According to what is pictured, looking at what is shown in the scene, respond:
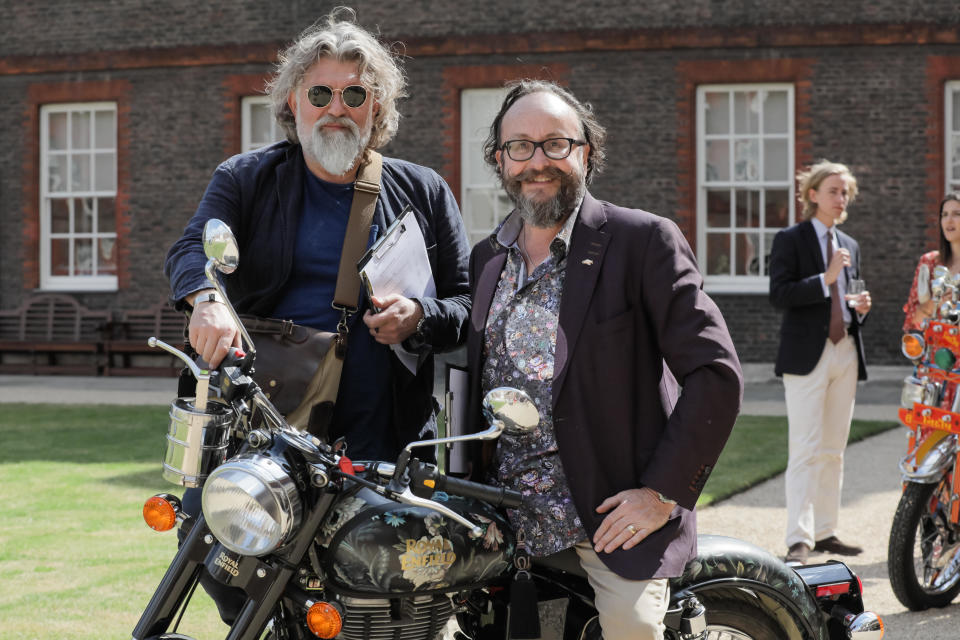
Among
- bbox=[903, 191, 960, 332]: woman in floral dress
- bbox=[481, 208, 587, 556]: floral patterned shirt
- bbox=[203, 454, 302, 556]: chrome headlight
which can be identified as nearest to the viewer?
bbox=[203, 454, 302, 556]: chrome headlight

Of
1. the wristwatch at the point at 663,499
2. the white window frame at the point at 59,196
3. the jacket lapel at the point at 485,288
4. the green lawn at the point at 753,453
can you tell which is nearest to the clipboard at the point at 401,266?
the jacket lapel at the point at 485,288

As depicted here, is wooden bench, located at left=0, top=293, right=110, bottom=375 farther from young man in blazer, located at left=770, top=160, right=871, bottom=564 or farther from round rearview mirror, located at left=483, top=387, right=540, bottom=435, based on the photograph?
round rearview mirror, located at left=483, top=387, right=540, bottom=435

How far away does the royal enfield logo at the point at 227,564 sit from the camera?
7.73ft

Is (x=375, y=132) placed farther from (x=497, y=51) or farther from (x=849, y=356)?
(x=497, y=51)

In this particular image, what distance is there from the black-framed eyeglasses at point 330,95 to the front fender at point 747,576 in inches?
58.4

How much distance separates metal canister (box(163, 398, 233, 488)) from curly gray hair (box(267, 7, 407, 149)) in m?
1.16

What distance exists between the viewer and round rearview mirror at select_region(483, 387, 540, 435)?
2.34 metres

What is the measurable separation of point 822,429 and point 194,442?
15.8ft

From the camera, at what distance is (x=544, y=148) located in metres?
2.83

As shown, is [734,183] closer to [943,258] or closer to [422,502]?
[943,258]

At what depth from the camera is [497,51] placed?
52.0 feet

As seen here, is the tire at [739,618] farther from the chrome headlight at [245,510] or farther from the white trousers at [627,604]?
the chrome headlight at [245,510]

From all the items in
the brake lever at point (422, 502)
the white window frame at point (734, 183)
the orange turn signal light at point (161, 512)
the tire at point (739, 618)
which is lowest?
the tire at point (739, 618)

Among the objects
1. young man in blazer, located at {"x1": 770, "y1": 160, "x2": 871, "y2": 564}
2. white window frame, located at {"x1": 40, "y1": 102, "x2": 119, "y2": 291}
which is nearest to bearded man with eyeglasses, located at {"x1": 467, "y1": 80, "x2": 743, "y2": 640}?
young man in blazer, located at {"x1": 770, "y1": 160, "x2": 871, "y2": 564}
